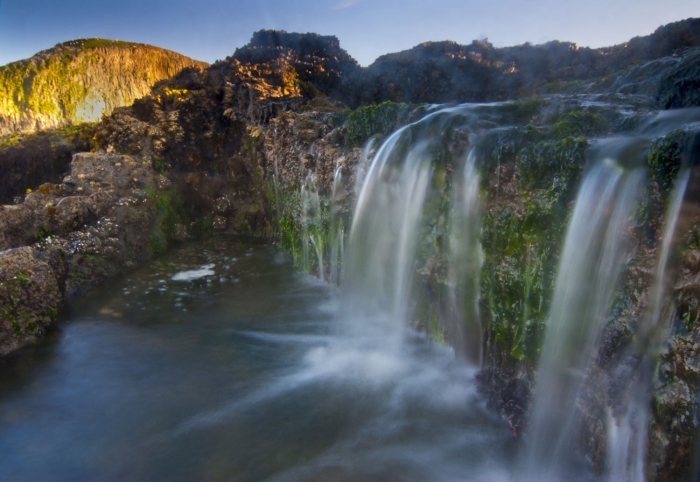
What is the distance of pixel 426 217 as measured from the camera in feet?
17.1

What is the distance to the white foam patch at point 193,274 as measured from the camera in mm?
8039

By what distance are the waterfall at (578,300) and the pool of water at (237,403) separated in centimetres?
41

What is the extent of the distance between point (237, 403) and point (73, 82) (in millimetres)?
17622

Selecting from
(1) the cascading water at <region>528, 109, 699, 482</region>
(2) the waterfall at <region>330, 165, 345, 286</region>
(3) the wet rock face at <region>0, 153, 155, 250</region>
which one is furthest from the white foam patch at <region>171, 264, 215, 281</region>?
(1) the cascading water at <region>528, 109, 699, 482</region>

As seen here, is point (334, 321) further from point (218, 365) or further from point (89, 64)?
point (89, 64)

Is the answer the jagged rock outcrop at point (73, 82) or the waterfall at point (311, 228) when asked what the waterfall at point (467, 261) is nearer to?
the waterfall at point (311, 228)

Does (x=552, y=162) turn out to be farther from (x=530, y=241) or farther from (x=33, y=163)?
(x=33, y=163)

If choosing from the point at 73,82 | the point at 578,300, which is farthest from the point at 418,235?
the point at 73,82

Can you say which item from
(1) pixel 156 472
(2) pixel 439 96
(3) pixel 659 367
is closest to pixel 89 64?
(2) pixel 439 96

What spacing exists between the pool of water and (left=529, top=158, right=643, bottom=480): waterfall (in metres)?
0.41

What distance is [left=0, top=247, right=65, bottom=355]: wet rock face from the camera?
17.8 feet

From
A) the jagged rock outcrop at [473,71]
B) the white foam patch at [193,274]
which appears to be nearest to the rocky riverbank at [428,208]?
the jagged rock outcrop at [473,71]

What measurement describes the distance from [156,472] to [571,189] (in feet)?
14.8

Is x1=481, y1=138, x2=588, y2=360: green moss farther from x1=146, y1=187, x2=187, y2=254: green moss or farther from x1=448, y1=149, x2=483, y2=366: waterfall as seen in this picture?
x1=146, y1=187, x2=187, y2=254: green moss
